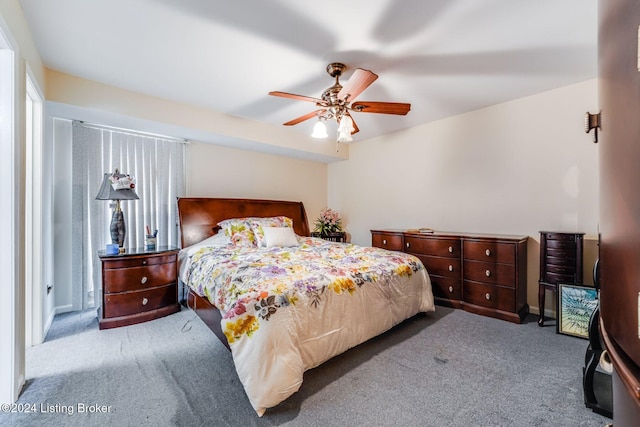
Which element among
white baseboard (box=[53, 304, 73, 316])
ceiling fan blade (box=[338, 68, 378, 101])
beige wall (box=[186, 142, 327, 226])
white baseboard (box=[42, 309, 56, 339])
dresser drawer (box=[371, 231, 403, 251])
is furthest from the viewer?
beige wall (box=[186, 142, 327, 226])

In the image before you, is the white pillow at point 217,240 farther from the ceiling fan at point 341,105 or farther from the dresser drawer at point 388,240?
the dresser drawer at point 388,240

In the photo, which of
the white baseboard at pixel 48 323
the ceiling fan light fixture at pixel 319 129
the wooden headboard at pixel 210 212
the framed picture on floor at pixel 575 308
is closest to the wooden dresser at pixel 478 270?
the framed picture on floor at pixel 575 308

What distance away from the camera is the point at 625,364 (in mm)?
601

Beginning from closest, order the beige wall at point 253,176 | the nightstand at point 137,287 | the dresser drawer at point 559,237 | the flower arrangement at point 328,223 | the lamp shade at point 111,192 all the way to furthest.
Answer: the dresser drawer at point 559,237 → the nightstand at point 137,287 → the lamp shade at point 111,192 → the beige wall at point 253,176 → the flower arrangement at point 328,223

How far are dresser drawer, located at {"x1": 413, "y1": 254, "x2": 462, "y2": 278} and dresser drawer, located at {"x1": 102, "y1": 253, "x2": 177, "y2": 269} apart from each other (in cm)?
305

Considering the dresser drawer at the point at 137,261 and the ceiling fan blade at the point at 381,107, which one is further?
the dresser drawer at the point at 137,261

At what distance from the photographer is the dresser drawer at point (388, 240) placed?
378cm

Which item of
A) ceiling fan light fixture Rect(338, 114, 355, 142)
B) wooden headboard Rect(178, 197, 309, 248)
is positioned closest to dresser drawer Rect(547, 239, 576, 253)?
ceiling fan light fixture Rect(338, 114, 355, 142)

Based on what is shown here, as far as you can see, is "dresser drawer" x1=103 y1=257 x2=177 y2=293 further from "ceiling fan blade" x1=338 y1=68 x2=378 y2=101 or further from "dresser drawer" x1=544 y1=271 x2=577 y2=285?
"dresser drawer" x1=544 y1=271 x2=577 y2=285

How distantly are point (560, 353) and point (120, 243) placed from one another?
14.1ft

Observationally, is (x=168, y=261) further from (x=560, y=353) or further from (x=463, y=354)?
(x=560, y=353)

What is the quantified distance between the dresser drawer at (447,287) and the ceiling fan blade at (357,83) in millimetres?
2423

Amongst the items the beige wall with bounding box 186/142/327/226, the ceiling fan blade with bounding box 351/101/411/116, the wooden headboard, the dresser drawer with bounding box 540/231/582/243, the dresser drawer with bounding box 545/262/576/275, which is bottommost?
the dresser drawer with bounding box 545/262/576/275

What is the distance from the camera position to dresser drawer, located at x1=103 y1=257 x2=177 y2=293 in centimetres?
271
